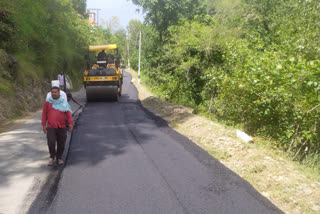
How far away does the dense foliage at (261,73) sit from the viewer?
6.90 metres

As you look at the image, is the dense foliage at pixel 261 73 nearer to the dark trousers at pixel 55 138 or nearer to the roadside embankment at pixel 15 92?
the dark trousers at pixel 55 138

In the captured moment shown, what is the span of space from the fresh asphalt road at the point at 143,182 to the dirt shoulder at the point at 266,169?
10.5 inches

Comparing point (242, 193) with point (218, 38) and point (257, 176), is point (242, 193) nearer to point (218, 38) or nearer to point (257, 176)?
point (257, 176)

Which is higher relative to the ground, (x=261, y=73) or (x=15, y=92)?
(x=261, y=73)

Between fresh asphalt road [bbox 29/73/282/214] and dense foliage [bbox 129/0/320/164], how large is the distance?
249 centimetres

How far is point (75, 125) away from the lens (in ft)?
31.2

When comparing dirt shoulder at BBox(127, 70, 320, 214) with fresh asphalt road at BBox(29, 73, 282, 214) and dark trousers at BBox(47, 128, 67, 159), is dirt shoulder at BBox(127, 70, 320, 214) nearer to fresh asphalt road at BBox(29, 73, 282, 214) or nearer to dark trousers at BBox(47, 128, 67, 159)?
fresh asphalt road at BBox(29, 73, 282, 214)

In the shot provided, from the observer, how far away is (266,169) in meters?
5.33

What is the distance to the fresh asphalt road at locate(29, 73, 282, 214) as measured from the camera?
13.2 ft

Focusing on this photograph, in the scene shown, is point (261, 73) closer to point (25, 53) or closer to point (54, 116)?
point (54, 116)

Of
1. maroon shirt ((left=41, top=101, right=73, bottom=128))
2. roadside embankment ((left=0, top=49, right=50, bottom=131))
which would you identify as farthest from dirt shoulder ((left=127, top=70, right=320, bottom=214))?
roadside embankment ((left=0, top=49, right=50, bottom=131))

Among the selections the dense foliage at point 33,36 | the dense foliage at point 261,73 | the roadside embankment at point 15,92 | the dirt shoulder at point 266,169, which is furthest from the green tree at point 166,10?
the dirt shoulder at point 266,169

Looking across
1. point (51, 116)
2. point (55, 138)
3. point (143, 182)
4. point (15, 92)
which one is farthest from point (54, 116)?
point (15, 92)

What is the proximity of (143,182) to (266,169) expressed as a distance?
2509mm
